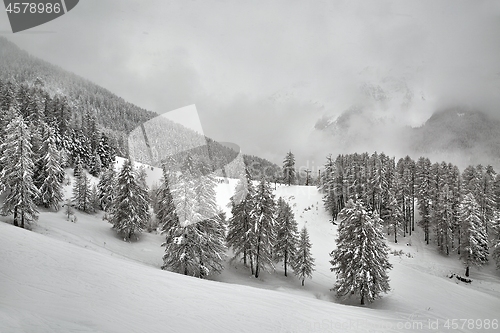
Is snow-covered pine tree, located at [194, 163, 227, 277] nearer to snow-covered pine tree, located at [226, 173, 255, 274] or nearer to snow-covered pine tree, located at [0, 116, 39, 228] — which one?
snow-covered pine tree, located at [226, 173, 255, 274]

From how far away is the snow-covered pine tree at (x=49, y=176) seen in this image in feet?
117

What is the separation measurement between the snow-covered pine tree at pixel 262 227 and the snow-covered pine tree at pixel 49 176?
1205 inches

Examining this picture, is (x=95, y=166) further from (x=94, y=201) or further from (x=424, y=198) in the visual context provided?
(x=424, y=198)

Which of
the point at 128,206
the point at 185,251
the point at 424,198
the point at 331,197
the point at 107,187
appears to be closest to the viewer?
the point at 185,251

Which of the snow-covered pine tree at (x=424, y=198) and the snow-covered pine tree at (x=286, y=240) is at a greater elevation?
the snow-covered pine tree at (x=424, y=198)

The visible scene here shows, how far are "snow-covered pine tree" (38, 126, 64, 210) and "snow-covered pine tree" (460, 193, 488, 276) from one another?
2496 inches

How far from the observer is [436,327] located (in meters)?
14.4

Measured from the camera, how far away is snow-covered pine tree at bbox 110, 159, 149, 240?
3347 cm

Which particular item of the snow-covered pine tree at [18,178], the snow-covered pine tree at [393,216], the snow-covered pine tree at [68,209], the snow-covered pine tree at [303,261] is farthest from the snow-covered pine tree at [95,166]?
the snow-covered pine tree at [393,216]

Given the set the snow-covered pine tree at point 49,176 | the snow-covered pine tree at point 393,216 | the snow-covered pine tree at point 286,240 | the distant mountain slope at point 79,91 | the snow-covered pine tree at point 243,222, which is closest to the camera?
the snow-covered pine tree at point 243,222

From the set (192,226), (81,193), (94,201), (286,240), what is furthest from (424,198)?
(81,193)

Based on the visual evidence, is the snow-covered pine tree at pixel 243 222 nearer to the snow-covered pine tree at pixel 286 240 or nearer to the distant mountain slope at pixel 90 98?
the snow-covered pine tree at pixel 286 240

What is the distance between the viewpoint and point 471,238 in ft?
125

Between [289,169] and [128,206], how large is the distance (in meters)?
52.5
